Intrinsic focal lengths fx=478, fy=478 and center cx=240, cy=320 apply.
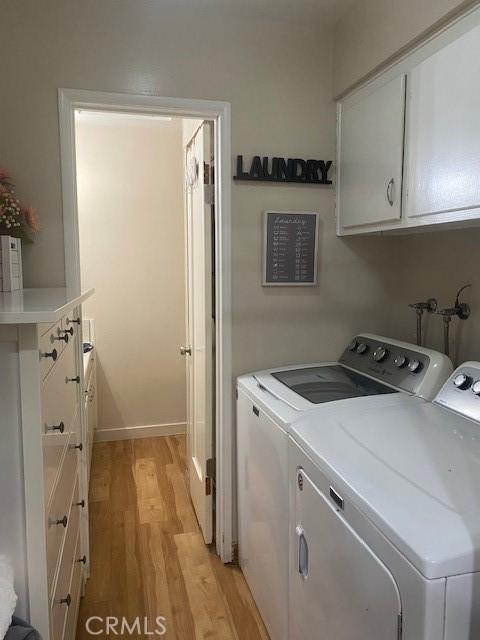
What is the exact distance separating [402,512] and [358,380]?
101 centimetres

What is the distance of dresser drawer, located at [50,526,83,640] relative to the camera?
4.63 feet

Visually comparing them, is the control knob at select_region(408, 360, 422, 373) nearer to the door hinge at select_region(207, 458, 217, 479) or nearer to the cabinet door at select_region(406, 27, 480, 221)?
the cabinet door at select_region(406, 27, 480, 221)

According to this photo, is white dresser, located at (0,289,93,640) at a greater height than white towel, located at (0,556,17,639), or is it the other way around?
white dresser, located at (0,289,93,640)

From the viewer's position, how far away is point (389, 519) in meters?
0.96

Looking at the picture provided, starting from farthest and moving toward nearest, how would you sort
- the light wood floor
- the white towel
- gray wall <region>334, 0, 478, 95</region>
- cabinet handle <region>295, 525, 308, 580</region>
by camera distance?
the light wood floor
gray wall <region>334, 0, 478, 95</region>
cabinet handle <region>295, 525, 308, 580</region>
the white towel

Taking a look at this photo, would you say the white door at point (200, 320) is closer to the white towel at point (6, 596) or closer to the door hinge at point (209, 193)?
the door hinge at point (209, 193)

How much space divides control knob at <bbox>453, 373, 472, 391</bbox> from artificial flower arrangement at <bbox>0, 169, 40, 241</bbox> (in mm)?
1600

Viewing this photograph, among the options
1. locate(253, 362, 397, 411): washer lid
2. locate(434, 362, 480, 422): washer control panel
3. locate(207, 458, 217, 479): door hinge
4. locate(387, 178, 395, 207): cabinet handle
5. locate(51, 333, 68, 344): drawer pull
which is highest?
locate(387, 178, 395, 207): cabinet handle

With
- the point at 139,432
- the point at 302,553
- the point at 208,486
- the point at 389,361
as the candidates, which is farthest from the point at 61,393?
the point at 139,432

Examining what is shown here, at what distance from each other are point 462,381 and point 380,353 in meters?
0.46

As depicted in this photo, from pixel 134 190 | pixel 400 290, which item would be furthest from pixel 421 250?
pixel 134 190

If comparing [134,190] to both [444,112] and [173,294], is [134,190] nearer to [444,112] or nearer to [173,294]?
[173,294]

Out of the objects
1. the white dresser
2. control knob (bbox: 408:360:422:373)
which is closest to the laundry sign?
control knob (bbox: 408:360:422:373)

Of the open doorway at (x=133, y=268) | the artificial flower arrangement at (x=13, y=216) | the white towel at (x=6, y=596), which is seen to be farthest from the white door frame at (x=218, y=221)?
the open doorway at (x=133, y=268)
